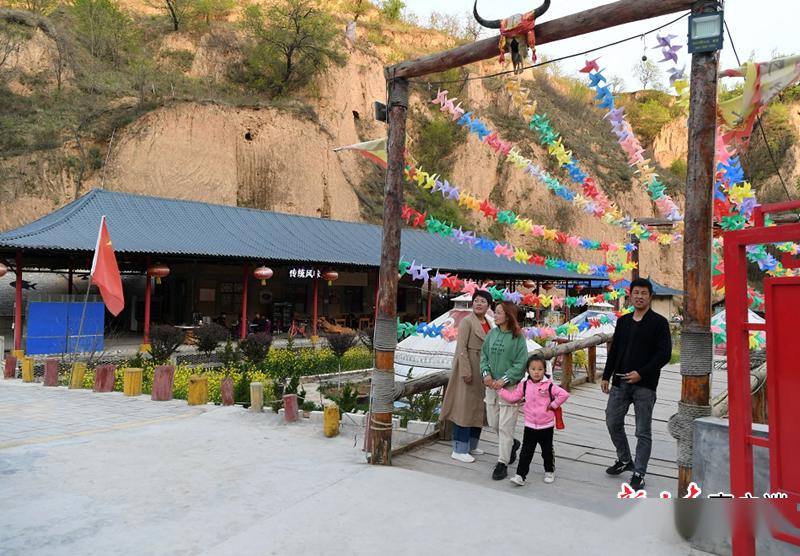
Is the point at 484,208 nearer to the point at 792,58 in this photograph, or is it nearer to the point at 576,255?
the point at 792,58

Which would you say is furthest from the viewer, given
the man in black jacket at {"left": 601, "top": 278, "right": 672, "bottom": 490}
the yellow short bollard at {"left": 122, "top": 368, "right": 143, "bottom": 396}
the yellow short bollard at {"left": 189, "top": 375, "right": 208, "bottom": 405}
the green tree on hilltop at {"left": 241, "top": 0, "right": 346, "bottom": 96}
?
the green tree on hilltop at {"left": 241, "top": 0, "right": 346, "bottom": 96}

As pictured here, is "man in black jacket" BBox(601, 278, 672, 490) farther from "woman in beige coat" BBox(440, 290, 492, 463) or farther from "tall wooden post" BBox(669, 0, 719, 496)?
"woman in beige coat" BBox(440, 290, 492, 463)

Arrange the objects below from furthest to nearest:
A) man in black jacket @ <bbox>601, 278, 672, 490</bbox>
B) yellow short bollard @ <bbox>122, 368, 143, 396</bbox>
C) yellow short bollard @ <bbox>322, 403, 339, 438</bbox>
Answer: yellow short bollard @ <bbox>122, 368, 143, 396</bbox>, yellow short bollard @ <bbox>322, 403, 339, 438</bbox>, man in black jacket @ <bbox>601, 278, 672, 490</bbox>

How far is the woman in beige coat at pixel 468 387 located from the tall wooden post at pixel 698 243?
6.22ft

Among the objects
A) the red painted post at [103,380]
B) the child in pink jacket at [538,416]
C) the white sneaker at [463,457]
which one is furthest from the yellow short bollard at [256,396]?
the child in pink jacket at [538,416]

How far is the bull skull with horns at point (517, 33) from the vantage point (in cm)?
478

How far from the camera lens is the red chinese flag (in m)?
8.80

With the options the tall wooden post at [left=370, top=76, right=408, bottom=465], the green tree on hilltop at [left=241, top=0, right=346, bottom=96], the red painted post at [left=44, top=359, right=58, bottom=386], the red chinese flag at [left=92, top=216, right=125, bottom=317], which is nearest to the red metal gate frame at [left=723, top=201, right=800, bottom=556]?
the tall wooden post at [left=370, top=76, right=408, bottom=465]

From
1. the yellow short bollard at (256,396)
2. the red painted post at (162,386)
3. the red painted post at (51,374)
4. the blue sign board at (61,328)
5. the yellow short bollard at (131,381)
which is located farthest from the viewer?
the blue sign board at (61,328)

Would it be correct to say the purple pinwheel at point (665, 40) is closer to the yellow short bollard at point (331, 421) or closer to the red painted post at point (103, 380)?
the yellow short bollard at point (331, 421)

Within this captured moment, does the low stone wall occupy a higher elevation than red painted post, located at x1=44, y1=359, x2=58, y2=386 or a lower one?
higher

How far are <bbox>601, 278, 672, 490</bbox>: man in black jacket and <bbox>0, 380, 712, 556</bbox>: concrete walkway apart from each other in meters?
0.61

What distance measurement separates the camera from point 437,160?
1620 inches

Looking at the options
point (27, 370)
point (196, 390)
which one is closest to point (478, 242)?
point (196, 390)
